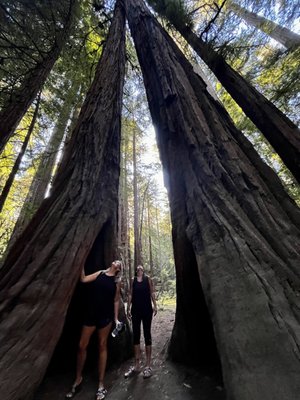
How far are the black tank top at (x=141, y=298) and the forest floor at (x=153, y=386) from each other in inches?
32.0

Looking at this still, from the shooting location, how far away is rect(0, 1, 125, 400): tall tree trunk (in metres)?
1.75

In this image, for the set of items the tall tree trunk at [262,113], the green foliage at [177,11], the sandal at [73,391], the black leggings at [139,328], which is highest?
the green foliage at [177,11]

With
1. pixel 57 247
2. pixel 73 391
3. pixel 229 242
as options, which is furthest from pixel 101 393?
pixel 229 242

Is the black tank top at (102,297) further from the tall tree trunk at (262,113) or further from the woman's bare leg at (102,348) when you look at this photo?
the tall tree trunk at (262,113)

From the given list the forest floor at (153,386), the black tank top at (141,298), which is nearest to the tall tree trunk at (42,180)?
the black tank top at (141,298)

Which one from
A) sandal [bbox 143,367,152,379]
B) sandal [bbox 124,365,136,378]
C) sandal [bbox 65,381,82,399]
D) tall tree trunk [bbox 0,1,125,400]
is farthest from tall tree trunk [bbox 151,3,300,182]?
sandal [bbox 65,381,82,399]

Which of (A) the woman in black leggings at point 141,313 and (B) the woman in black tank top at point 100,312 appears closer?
(B) the woman in black tank top at point 100,312

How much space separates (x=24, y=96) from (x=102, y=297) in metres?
5.13

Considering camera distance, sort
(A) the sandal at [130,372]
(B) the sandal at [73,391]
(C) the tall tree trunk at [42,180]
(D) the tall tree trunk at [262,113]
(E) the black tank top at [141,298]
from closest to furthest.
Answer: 1. (B) the sandal at [73,391]
2. (A) the sandal at [130,372]
3. (D) the tall tree trunk at [262,113]
4. (E) the black tank top at [141,298]
5. (C) the tall tree trunk at [42,180]

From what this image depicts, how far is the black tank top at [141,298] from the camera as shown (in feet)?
12.6

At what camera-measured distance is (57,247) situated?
2354mm

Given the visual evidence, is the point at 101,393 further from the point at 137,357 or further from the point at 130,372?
the point at 137,357

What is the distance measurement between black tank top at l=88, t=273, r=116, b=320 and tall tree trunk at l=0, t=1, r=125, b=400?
0.43m

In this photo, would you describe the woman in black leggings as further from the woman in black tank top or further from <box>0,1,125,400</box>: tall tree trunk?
<box>0,1,125,400</box>: tall tree trunk
